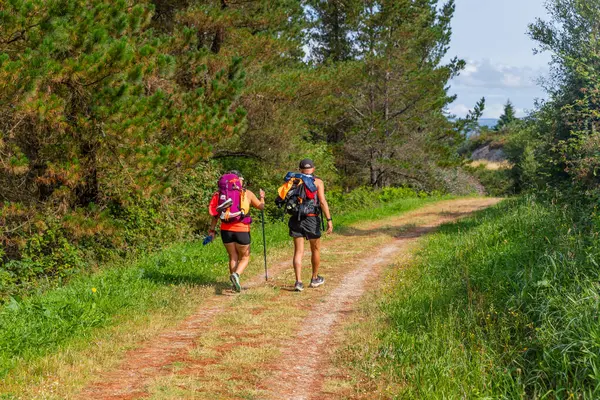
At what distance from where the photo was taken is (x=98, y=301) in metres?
7.47

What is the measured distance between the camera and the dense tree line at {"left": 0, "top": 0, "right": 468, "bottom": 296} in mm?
10586

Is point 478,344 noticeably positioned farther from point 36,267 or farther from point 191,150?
point 36,267

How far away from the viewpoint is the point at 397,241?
46.5 ft

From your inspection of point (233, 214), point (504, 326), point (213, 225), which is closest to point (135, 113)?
point (213, 225)

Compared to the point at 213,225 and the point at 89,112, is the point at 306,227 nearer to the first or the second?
the point at 213,225

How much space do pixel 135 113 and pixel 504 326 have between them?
347 inches

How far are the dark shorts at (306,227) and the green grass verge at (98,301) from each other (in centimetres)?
150

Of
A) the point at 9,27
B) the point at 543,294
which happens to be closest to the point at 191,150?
the point at 9,27

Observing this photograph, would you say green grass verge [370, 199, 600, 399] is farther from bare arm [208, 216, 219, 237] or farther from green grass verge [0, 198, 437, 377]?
green grass verge [0, 198, 437, 377]

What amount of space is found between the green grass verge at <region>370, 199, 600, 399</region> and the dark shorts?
1541mm

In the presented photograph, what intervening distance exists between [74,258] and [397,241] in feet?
25.8

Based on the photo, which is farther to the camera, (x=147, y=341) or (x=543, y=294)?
(x=147, y=341)

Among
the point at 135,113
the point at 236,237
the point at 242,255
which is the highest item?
the point at 135,113

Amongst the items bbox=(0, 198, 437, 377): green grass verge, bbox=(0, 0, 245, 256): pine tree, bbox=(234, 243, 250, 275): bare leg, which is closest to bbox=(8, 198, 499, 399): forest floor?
bbox=(234, 243, 250, 275): bare leg
